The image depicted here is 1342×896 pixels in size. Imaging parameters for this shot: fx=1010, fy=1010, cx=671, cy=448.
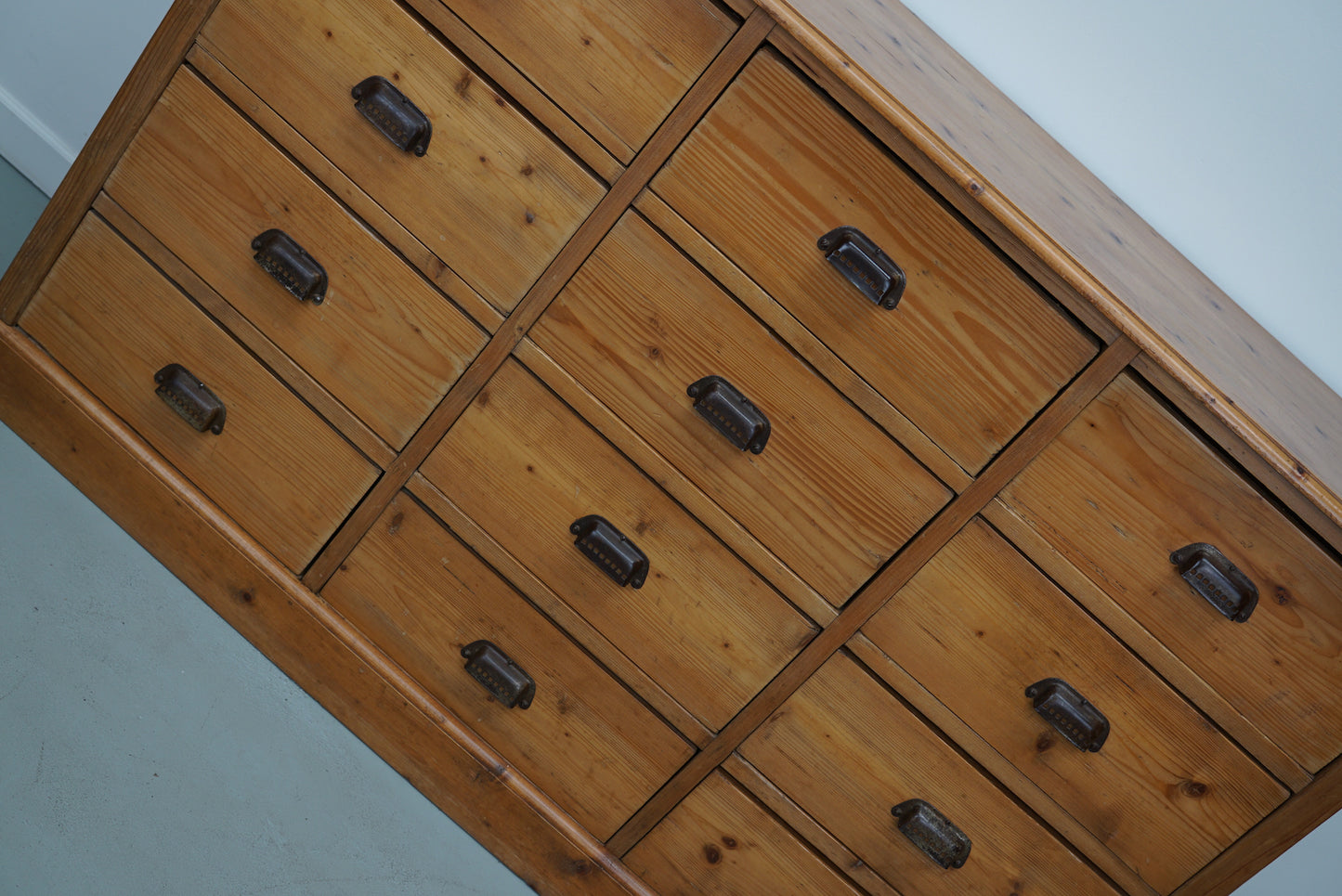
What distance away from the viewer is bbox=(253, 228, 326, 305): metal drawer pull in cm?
128

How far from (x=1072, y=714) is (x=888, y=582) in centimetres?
26

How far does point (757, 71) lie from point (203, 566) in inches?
40.1

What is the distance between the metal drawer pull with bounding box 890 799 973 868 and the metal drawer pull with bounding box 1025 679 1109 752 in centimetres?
20

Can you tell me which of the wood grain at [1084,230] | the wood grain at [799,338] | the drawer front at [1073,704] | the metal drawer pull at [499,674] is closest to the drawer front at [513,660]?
the metal drawer pull at [499,674]

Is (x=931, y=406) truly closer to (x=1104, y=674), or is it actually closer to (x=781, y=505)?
(x=781, y=505)

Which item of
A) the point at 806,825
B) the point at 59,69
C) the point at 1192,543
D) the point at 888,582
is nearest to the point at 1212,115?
the point at 1192,543

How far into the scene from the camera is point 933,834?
4.17ft

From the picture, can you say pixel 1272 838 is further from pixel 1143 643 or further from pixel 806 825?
pixel 806 825

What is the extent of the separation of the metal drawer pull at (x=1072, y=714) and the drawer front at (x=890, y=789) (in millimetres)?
131

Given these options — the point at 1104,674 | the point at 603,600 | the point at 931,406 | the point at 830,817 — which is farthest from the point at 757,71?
the point at 830,817

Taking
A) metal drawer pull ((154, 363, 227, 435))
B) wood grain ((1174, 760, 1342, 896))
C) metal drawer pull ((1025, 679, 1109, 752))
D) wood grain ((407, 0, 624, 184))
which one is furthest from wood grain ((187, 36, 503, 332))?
wood grain ((1174, 760, 1342, 896))

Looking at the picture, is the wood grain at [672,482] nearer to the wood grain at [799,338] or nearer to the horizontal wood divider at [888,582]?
the horizontal wood divider at [888,582]

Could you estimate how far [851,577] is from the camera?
1.24m

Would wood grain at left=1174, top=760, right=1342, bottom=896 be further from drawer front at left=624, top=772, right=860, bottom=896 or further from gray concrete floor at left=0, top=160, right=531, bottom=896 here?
gray concrete floor at left=0, top=160, right=531, bottom=896
